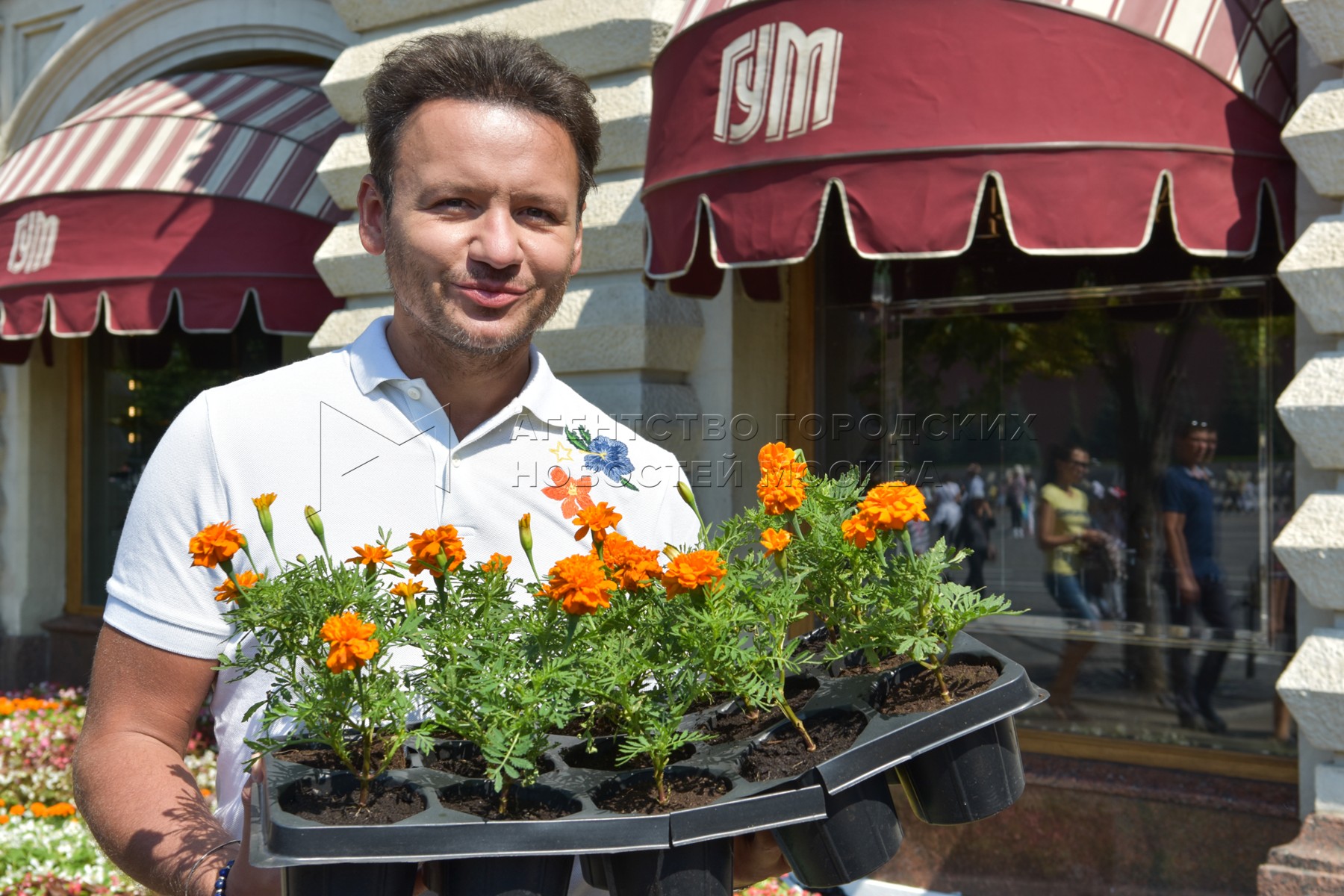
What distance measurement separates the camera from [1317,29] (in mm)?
3605

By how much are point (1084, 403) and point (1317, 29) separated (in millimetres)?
1718

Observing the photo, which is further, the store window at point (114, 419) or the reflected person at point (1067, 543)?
the store window at point (114, 419)

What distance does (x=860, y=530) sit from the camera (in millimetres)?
1344

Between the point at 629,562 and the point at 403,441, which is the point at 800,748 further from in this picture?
the point at 403,441

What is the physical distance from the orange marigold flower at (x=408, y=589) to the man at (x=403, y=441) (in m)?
0.30

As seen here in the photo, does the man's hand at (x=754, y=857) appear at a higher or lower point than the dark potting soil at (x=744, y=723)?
lower

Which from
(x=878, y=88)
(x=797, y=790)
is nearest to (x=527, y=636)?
(x=797, y=790)

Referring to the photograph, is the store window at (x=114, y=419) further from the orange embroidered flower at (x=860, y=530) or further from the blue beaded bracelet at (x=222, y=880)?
the orange embroidered flower at (x=860, y=530)

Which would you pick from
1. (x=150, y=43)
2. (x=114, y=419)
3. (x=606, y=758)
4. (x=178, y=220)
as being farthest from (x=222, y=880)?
(x=114, y=419)

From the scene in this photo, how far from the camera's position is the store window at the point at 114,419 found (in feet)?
27.2

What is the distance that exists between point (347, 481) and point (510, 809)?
60 cm

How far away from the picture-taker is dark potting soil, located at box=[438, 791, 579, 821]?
1270 mm

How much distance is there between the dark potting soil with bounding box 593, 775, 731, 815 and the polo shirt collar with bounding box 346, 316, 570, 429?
0.72 meters

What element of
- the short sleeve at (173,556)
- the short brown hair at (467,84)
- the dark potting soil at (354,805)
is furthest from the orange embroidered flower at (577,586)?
the short brown hair at (467,84)
